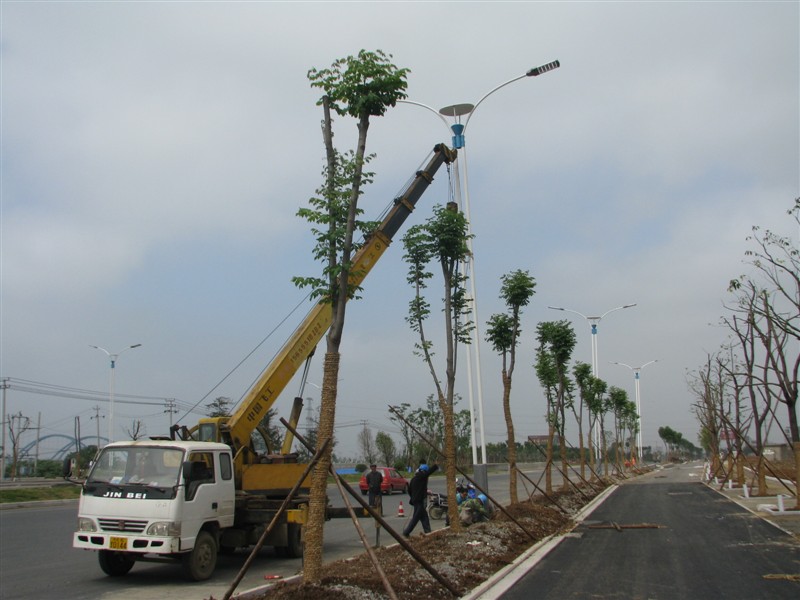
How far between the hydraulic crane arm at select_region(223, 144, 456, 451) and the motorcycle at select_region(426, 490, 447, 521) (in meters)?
7.91

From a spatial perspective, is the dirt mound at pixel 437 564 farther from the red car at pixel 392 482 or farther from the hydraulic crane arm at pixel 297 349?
the red car at pixel 392 482

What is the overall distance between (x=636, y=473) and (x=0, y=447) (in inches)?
1972

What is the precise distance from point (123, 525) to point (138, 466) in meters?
1.01

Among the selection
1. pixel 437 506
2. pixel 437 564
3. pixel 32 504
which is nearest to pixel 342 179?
pixel 437 564

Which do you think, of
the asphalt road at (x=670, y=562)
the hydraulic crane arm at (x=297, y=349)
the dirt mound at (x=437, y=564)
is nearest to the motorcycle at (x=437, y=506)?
the dirt mound at (x=437, y=564)

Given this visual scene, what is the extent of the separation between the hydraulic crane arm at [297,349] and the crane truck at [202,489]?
0.02 meters

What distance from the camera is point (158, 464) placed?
11664mm

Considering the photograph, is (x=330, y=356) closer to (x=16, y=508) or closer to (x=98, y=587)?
(x=98, y=587)

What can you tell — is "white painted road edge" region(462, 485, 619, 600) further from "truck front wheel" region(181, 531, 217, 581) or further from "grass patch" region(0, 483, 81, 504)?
"grass patch" region(0, 483, 81, 504)

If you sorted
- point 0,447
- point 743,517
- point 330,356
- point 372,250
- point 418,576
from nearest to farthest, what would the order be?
point 330,356 → point 418,576 → point 372,250 → point 743,517 → point 0,447

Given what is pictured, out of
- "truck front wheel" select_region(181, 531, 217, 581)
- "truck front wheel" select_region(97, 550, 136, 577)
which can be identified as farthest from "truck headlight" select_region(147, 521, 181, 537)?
"truck front wheel" select_region(97, 550, 136, 577)

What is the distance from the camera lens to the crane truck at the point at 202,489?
11.0 metres

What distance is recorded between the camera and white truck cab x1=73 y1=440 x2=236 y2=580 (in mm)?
10906

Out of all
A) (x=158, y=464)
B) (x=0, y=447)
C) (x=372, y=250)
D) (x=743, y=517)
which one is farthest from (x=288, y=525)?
(x=0, y=447)
